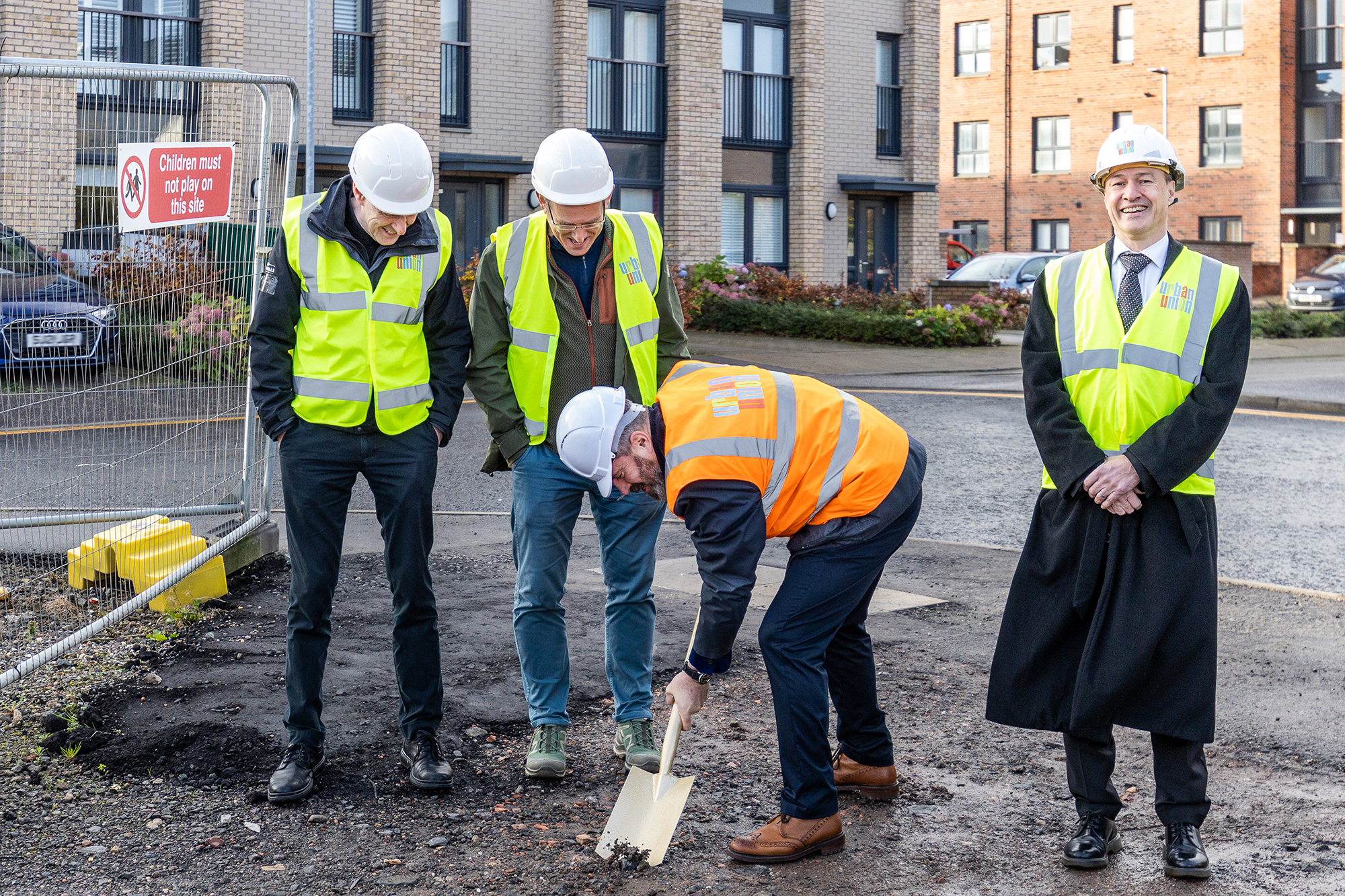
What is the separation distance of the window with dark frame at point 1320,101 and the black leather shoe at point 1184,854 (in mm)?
46556

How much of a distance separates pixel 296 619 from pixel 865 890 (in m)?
2.00

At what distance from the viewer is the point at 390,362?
457cm

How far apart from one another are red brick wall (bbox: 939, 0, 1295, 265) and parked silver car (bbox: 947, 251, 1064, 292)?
523 inches

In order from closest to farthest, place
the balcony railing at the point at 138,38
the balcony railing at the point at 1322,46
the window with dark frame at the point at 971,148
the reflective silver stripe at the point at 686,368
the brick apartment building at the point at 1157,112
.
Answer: the reflective silver stripe at the point at 686,368 < the balcony railing at the point at 138,38 < the balcony railing at the point at 1322,46 < the brick apartment building at the point at 1157,112 < the window with dark frame at the point at 971,148

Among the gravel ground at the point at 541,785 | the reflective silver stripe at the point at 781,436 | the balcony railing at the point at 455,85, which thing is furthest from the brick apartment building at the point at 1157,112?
the reflective silver stripe at the point at 781,436

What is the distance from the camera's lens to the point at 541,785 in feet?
15.1

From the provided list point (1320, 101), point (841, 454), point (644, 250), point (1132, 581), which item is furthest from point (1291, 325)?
point (841, 454)

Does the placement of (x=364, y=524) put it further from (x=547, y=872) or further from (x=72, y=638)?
(x=547, y=872)

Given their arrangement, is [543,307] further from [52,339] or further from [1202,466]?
[1202,466]

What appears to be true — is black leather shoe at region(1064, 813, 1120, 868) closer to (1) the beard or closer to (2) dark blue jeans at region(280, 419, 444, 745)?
(1) the beard

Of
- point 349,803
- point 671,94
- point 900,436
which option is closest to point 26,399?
point 349,803

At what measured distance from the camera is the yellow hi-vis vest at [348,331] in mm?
4504

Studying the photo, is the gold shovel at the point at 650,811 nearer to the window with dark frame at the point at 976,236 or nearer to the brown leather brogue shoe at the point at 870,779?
the brown leather brogue shoe at the point at 870,779

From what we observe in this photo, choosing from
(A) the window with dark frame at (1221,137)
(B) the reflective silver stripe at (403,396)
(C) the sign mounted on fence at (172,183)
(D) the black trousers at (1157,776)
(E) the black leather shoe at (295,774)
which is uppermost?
(A) the window with dark frame at (1221,137)
